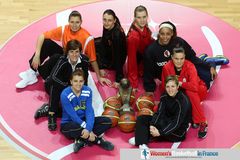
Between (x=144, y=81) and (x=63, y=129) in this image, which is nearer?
→ (x=63, y=129)

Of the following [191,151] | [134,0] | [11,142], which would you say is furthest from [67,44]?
[134,0]

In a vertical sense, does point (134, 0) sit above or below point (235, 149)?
above

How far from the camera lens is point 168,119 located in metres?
5.15

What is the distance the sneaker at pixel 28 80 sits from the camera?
595 cm

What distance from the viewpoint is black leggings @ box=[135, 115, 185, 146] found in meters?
5.13

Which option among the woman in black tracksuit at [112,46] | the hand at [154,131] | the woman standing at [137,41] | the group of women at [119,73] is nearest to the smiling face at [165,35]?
the group of women at [119,73]

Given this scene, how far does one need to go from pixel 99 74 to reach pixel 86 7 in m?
1.68

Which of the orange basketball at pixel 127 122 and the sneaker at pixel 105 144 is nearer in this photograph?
the sneaker at pixel 105 144

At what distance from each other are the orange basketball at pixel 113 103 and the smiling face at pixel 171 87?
27.1 inches

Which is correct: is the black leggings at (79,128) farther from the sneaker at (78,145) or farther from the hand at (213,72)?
the hand at (213,72)

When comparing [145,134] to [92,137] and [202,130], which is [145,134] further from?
[202,130]

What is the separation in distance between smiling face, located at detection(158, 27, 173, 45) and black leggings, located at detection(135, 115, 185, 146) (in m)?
0.92

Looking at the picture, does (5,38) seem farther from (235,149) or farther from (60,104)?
(235,149)

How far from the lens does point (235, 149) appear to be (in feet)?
16.3
